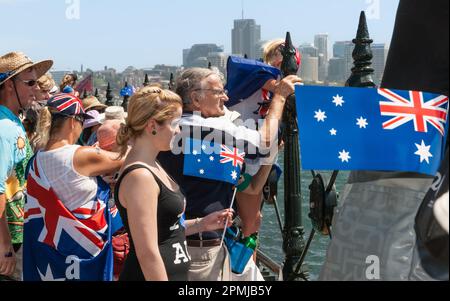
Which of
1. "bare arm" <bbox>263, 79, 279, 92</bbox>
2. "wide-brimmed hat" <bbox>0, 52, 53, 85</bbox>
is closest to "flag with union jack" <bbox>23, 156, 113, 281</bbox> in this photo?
"wide-brimmed hat" <bbox>0, 52, 53, 85</bbox>

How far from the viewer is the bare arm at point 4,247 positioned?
146 inches

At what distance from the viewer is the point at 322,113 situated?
2.54 metres

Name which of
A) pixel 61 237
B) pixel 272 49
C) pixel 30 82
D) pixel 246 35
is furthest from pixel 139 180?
pixel 246 35

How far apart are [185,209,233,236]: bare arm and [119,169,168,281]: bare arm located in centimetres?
47

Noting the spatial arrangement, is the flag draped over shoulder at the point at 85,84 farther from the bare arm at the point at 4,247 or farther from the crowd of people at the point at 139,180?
the bare arm at the point at 4,247

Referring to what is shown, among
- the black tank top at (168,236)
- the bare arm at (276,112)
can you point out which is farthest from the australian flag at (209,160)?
the black tank top at (168,236)

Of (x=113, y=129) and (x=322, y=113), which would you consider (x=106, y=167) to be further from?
(x=322, y=113)

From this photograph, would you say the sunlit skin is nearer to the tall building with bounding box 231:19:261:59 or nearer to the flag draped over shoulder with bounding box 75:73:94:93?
the flag draped over shoulder with bounding box 75:73:94:93

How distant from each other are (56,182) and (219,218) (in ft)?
3.35

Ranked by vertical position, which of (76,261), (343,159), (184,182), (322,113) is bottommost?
(76,261)

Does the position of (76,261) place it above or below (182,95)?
below

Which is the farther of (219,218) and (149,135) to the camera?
(219,218)

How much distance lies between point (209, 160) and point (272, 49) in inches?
59.1
